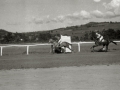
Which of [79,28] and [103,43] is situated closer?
[103,43]

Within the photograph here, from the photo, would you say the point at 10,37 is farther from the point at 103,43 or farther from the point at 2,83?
the point at 2,83

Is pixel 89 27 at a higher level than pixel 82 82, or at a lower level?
higher

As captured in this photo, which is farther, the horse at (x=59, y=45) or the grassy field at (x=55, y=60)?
the horse at (x=59, y=45)

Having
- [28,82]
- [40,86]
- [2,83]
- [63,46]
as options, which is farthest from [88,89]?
[63,46]

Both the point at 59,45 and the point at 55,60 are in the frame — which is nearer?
the point at 55,60

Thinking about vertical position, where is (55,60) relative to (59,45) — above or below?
below

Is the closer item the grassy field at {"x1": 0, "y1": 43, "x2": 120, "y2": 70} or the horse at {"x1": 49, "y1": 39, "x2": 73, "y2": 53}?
the grassy field at {"x1": 0, "y1": 43, "x2": 120, "y2": 70}

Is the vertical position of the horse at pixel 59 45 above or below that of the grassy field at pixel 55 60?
above

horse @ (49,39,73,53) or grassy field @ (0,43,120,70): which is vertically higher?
horse @ (49,39,73,53)

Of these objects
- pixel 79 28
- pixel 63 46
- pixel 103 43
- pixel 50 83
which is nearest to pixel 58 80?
pixel 50 83

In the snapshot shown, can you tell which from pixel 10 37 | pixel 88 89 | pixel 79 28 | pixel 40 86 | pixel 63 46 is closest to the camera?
pixel 88 89

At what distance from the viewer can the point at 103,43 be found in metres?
20.3

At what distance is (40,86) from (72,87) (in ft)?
3.14

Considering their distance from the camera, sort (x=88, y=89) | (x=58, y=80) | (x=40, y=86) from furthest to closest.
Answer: (x=58, y=80) → (x=40, y=86) → (x=88, y=89)
